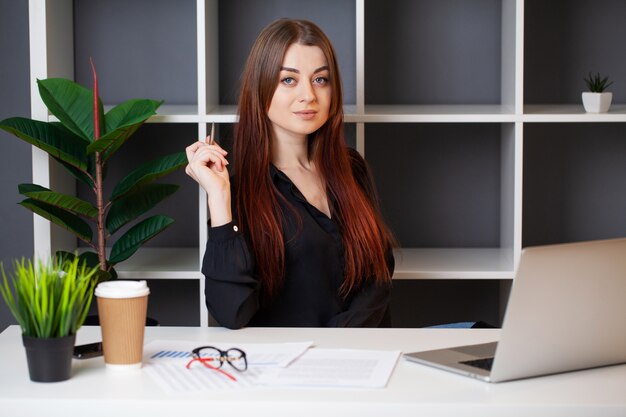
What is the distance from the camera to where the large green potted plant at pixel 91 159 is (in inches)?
107

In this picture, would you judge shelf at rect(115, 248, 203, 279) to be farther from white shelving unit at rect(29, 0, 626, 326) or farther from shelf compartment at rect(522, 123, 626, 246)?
shelf compartment at rect(522, 123, 626, 246)

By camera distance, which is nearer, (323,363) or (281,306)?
(323,363)

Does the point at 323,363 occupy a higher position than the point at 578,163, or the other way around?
the point at 578,163

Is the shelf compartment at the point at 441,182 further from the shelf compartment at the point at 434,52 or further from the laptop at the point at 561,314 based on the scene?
the laptop at the point at 561,314

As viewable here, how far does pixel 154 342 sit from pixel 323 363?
358 millimetres

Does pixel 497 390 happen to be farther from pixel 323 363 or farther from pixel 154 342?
pixel 154 342

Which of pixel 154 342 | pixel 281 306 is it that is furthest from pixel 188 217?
pixel 154 342

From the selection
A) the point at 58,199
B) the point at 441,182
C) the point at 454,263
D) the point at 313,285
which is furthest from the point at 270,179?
the point at 441,182

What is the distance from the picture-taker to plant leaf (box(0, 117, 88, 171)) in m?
2.73

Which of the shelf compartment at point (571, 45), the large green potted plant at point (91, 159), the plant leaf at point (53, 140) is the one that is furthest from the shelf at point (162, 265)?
the shelf compartment at point (571, 45)

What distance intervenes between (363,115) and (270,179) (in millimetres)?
534

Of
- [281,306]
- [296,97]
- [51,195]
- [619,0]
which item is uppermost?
[619,0]

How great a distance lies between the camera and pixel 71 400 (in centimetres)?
142

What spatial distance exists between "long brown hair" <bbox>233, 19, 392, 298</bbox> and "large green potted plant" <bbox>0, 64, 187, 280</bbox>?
305 millimetres
